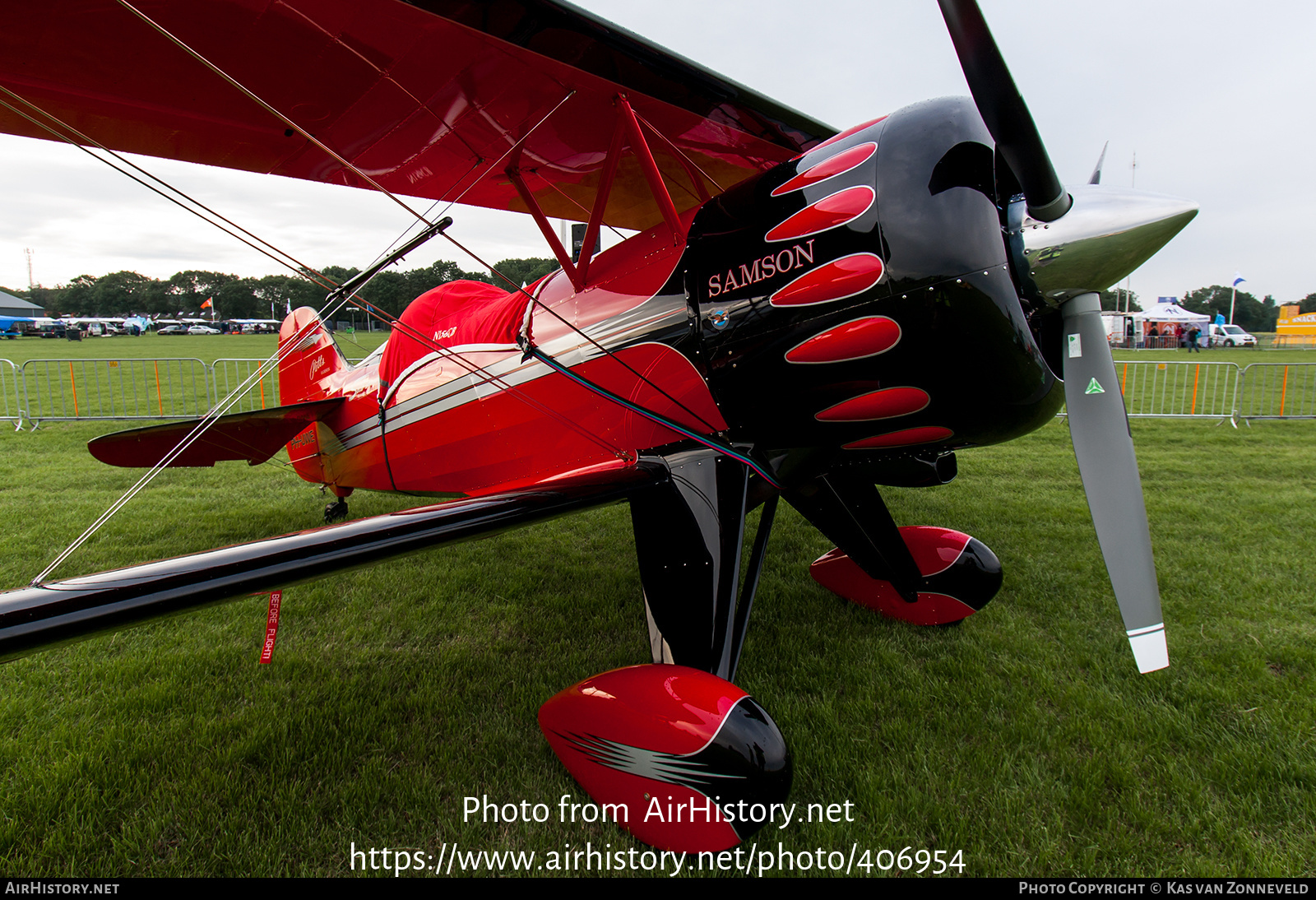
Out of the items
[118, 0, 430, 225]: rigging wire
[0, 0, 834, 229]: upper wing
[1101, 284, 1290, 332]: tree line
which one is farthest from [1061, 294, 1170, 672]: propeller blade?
[1101, 284, 1290, 332]: tree line

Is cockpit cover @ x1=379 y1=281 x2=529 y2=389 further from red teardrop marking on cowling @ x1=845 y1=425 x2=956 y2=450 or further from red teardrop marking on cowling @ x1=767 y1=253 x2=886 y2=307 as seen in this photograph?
red teardrop marking on cowling @ x1=845 y1=425 x2=956 y2=450

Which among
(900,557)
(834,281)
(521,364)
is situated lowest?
(900,557)

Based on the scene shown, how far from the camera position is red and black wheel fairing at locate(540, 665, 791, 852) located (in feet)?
6.43

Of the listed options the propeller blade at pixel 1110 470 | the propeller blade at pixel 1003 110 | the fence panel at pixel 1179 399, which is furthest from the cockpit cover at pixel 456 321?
the fence panel at pixel 1179 399

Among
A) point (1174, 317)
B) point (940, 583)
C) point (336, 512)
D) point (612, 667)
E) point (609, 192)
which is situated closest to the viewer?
point (609, 192)

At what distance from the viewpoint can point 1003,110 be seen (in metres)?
1.87

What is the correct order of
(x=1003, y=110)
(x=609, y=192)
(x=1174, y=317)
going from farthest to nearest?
(x=1174, y=317) → (x=609, y=192) → (x=1003, y=110)

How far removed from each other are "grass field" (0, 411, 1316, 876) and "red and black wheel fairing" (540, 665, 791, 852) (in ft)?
0.44

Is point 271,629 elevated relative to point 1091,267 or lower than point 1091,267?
lower

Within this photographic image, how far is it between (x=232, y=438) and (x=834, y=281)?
430 cm

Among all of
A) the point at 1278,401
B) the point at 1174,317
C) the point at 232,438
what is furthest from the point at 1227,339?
the point at 232,438

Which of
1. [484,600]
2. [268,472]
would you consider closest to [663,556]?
[484,600]

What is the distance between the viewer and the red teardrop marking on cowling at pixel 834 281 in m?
2.09

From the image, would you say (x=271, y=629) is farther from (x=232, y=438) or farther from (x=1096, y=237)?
(x=1096, y=237)
